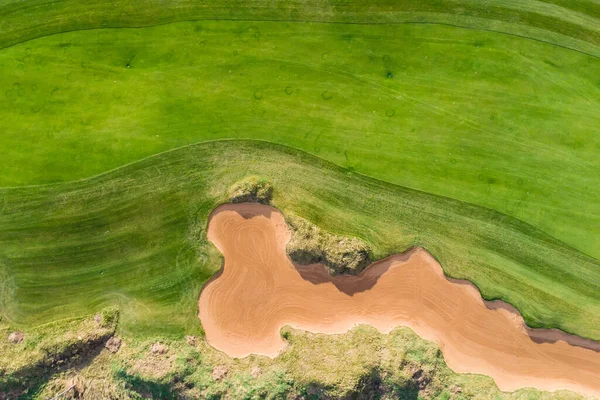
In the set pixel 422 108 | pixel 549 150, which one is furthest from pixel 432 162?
pixel 549 150

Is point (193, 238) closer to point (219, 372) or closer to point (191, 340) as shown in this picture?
point (191, 340)

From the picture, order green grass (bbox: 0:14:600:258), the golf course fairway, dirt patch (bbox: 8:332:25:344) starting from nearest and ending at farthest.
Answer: the golf course fairway
dirt patch (bbox: 8:332:25:344)
green grass (bbox: 0:14:600:258)

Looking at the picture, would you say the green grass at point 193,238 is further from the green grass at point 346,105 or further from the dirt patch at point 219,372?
the dirt patch at point 219,372

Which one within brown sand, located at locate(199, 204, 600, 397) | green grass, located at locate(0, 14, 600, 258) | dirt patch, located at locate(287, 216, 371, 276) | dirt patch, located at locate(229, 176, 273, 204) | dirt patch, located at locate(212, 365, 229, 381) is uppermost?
green grass, located at locate(0, 14, 600, 258)

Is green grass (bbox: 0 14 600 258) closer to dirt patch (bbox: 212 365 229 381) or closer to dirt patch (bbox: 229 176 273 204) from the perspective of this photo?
dirt patch (bbox: 229 176 273 204)

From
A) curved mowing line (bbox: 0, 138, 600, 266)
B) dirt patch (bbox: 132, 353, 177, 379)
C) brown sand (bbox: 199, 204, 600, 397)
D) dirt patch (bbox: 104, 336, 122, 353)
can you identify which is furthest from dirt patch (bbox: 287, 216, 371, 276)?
dirt patch (bbox: 104, 336, 122, 353)

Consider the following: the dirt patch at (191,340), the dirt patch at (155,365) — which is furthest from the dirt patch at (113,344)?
the dirt patch at (191,340)
